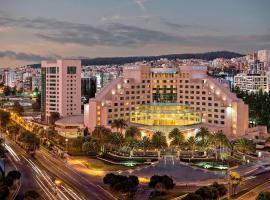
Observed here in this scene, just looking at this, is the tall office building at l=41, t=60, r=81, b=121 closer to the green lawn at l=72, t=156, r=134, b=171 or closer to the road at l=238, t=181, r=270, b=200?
the green lawn at l=72, t=156, r=134, b=171

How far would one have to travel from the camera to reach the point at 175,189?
1499 inches

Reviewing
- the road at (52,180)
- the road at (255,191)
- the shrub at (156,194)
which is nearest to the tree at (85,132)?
the road at (52,180)

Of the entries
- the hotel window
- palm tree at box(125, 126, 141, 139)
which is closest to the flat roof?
the hotel window

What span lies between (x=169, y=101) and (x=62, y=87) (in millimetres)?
21679

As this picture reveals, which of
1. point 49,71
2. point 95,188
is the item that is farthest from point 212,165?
point 49,71

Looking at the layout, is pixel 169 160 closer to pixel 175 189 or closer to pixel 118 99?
pixel 175 189

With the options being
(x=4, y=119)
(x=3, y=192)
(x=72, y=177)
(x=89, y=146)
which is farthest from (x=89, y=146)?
(x=4, y=119)

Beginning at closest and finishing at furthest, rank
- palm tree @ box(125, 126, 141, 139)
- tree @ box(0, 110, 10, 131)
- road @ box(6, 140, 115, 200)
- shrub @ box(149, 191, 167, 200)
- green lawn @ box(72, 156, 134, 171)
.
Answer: shrub @ box(149, 191, 167, 200) < road @ box(6, 140, 115, 200) < green lawn @ box(72, 156, 134, 171) < palm tree @ box(125, 126, 141, 139) < tree @ box(0, 110, 10, 131)

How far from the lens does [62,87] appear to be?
80.2 m

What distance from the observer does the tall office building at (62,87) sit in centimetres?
8038

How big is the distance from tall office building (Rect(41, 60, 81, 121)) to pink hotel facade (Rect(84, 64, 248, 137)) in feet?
49.2

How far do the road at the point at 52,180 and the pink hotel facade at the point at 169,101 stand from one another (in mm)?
16065

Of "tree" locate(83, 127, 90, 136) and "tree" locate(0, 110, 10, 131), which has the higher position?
"tree" locate(0, 110, 10, 131)

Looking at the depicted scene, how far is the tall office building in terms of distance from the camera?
80.4 metres
